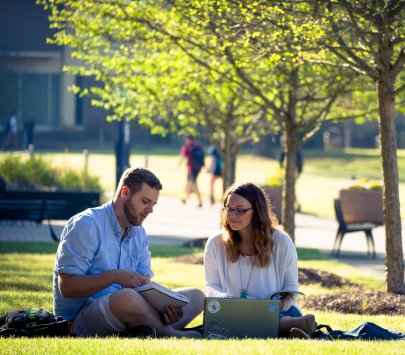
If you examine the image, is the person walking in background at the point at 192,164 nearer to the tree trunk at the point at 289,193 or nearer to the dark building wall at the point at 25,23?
the tree trunk at the point at 289,193

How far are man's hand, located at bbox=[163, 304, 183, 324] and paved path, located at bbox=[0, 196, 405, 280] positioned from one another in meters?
8.07

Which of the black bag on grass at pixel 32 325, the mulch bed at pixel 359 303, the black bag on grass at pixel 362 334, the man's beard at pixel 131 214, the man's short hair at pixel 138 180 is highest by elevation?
the man's short hair at pixel 138 180

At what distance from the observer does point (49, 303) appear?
9945 millimetres

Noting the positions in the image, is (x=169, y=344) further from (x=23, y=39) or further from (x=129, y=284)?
(x=23, y=39)

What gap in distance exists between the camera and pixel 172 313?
742 cm

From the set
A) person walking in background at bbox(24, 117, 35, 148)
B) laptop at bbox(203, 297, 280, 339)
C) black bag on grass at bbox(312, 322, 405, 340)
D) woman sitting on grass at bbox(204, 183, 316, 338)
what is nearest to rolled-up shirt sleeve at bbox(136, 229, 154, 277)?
woman sitting on grass at bbox(204, 183, 316, 338)

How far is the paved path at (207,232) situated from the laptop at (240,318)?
7.88m

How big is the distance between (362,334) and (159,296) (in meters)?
1.47

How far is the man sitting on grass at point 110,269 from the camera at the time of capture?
725 centimetres

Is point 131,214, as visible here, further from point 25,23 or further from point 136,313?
point 25,23

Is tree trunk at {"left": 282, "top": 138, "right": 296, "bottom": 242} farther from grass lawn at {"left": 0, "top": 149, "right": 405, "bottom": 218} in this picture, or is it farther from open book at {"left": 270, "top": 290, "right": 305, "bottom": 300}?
grass lawn at {"left": 0, "top": 149, "right": 405, "bottom": 218}

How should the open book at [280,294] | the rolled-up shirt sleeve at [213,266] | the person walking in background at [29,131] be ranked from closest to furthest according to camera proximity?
the open book at [280,294], the rolled-up shirt sleeve at [213,266], the person walking in background at [29,131]

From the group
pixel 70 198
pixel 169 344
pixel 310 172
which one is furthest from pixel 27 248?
pixel 310 172

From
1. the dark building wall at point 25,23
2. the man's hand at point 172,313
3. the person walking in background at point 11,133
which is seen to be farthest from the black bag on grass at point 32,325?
the dark building wall at point 25,23
